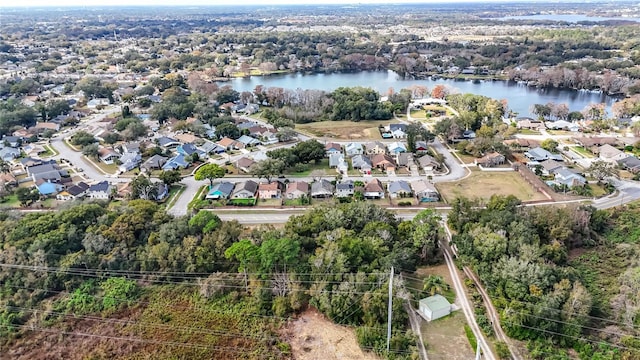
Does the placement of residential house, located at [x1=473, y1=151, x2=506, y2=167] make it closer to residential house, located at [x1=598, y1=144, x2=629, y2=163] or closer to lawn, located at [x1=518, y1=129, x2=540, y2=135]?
residential house, located at [x1=598, y1=144, x2=629, y2=163]

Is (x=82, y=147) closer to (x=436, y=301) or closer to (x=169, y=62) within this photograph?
(x=436, y=301)

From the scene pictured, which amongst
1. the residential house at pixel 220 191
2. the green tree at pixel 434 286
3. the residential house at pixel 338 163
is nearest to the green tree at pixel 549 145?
the residential house at pixel 338 163

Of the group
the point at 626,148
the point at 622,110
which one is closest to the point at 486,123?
the point at 626,148

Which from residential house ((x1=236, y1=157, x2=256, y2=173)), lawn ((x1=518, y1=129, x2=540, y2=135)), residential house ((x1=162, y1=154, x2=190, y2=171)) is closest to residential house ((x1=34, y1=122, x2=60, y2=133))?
residential house ((x1=162, y1=154, x2=190, y2=171))

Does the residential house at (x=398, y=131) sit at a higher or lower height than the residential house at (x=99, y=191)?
higher

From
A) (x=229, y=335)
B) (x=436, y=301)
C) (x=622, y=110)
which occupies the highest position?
(x=622, y=110)

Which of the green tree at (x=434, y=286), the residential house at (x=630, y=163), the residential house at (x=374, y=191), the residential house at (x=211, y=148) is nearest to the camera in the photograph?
the green tree at (x=434, y=286)

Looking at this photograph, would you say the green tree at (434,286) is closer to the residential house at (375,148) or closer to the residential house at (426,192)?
the residential house at (426,192)
